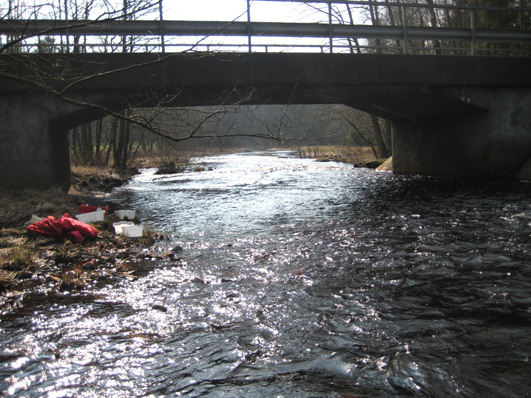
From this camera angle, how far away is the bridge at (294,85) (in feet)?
38.7

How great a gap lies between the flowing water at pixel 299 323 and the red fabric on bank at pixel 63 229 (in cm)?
127

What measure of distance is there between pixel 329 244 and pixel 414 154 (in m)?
13.5

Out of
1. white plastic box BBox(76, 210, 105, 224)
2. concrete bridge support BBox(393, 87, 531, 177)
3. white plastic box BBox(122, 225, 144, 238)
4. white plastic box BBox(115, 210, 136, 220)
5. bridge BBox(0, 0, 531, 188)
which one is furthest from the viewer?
concrete bridge support BBox(393, 87, 531, 177)

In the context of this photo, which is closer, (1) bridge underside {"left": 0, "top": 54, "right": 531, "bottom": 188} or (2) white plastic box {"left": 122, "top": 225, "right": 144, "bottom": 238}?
(2) white plastic box {"left": 122, "top": 225, "right": 144, "bottom": 238}

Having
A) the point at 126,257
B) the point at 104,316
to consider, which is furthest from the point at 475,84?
the point at 104,316

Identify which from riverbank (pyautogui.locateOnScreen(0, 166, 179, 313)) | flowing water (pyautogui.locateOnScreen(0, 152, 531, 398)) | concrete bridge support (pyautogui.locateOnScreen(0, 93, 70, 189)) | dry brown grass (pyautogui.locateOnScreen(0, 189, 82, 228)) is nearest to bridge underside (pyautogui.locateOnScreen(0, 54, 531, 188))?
concrete bridge support (pyautogui.locateOnScreen(0, 93, 70, 189))

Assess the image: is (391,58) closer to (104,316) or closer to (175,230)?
(175,230)

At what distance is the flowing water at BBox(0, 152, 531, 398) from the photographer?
10.7 ft

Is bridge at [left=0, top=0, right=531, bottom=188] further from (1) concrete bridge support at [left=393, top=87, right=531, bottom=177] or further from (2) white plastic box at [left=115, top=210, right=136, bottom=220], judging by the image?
(2) white plastic box at [left=115, top=210, right=136, bottom=220]

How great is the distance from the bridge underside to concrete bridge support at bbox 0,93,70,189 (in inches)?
1.0

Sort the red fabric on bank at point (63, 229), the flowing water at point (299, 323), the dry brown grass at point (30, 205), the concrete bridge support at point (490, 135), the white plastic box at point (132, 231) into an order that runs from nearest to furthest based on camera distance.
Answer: the flowing water at point (299, 323)
the red fabric on bank at point (63, 229)
the white plastic box at point (132, 231)
the dry brown grass at point (30, 205)
the concrete bridge support at point (490, 135)

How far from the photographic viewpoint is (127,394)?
10.3 ft

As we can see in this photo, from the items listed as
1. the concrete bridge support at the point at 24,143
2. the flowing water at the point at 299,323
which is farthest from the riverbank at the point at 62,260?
the concrete bridge support at the point at 24,143

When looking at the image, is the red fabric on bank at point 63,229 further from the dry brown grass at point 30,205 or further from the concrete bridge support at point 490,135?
the concrete bridge support at point 490,135
